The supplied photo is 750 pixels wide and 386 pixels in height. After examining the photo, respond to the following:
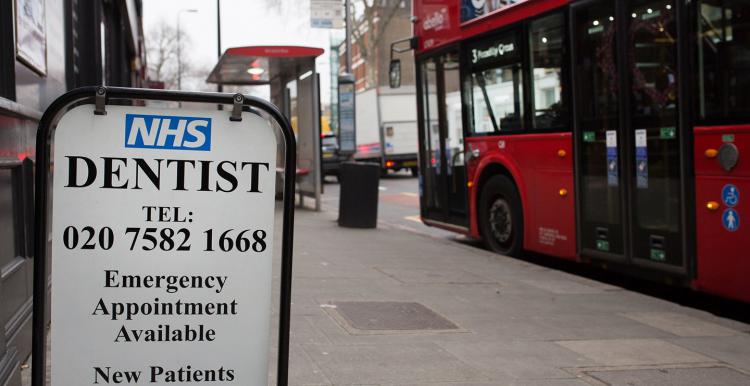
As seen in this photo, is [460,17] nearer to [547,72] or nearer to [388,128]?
[547,72]

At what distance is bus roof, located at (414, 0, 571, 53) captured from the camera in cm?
939

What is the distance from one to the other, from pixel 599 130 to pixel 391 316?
9.79 feet

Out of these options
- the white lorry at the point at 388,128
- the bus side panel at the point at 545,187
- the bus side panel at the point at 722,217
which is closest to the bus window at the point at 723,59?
the bus side panel at the point at 722,217

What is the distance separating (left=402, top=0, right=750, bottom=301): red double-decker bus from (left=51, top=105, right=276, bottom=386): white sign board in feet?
15.0

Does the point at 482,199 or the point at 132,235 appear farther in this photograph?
the point at 482,199

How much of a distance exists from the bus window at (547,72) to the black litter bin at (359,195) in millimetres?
4514

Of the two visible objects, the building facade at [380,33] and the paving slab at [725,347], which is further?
the building facade at [380,33]

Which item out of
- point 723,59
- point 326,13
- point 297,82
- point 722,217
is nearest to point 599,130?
point 723,59

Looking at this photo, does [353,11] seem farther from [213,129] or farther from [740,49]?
[213,129]

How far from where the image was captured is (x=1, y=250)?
417 cm

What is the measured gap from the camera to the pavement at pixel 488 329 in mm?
4879

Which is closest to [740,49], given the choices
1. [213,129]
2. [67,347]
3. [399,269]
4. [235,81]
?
[399,269]

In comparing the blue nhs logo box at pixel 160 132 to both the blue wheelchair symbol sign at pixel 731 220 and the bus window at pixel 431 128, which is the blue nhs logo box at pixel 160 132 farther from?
the bus window at pixel 431 128

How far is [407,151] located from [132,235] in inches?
1194
